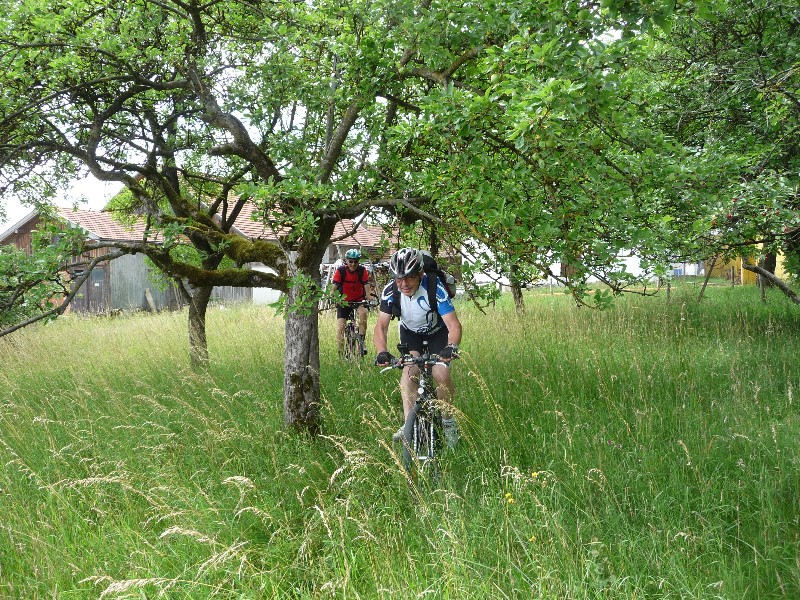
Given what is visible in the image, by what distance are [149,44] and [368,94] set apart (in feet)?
10.5

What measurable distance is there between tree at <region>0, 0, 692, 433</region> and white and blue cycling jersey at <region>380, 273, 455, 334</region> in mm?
560

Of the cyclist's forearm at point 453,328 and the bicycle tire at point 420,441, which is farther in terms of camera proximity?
the cyclist's forearm at point 453,328

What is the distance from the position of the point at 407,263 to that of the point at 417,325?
0.77m

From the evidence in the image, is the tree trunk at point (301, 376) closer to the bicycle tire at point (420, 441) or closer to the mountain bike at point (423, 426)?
the mountain bike at point (423, 426)

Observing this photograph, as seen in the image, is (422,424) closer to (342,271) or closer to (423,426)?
(423,426)

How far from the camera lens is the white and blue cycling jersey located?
5.43 metres

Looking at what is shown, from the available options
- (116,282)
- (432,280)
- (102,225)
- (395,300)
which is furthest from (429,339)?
(102,225)

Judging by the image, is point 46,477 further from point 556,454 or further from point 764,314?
point 764,314

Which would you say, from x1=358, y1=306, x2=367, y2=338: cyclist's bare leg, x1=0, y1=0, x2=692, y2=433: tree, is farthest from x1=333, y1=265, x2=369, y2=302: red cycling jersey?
x1=0, y1=0, x2=692, y2=433: tree

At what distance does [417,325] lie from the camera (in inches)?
221

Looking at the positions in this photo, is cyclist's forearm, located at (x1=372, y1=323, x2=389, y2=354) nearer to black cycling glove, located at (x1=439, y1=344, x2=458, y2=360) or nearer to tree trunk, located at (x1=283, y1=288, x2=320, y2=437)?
black cycling glove, located at (x1=439, y1=344, x2=458, y2=360)

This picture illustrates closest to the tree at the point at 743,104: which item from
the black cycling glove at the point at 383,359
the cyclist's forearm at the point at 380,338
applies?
the cyclist's forearm at the point at 380,338

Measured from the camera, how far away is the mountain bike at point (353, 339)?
897cm

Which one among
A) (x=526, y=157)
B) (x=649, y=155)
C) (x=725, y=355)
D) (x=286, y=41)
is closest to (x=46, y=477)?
(x=286, y=41)
